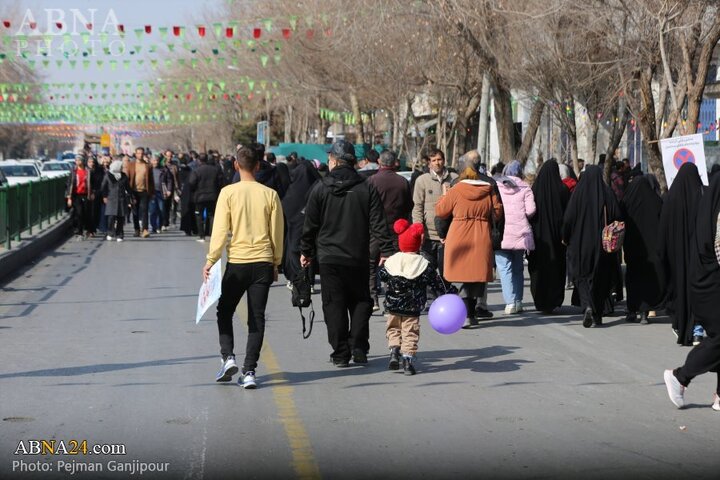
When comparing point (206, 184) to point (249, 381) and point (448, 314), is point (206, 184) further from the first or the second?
point (249, 381)

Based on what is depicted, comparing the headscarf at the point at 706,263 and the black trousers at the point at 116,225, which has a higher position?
the headscarf at the point at 706,263

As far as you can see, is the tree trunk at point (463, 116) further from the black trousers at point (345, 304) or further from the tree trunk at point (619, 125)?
the black trousers at point (345, 304)

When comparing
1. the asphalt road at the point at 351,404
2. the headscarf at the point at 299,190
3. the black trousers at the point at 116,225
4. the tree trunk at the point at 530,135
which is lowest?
the asphalt road at the point at 351,404

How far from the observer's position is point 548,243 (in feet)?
46.6

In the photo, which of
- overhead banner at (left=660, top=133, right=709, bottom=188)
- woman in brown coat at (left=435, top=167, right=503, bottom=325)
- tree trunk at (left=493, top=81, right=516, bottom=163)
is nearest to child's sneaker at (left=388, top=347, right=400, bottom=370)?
woman in brown coat at (left=435, top=167, right=503, bottom=325)

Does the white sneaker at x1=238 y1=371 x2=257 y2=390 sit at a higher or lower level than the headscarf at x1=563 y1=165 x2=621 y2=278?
lower

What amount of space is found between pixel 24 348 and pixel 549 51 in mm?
17514

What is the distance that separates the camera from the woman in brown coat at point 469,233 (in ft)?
42.1

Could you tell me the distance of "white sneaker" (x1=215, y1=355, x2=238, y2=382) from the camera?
9383mm

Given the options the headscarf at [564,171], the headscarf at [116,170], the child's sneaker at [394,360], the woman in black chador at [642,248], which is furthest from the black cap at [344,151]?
the headscarf at [116,170]

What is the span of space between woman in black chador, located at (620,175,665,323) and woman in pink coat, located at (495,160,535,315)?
40.4 inches

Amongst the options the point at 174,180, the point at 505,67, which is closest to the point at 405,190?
the point at 505,67

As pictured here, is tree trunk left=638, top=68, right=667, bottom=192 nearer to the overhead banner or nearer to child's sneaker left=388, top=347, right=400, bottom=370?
the overhead banner

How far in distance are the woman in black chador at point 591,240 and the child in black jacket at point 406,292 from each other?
143 inches
